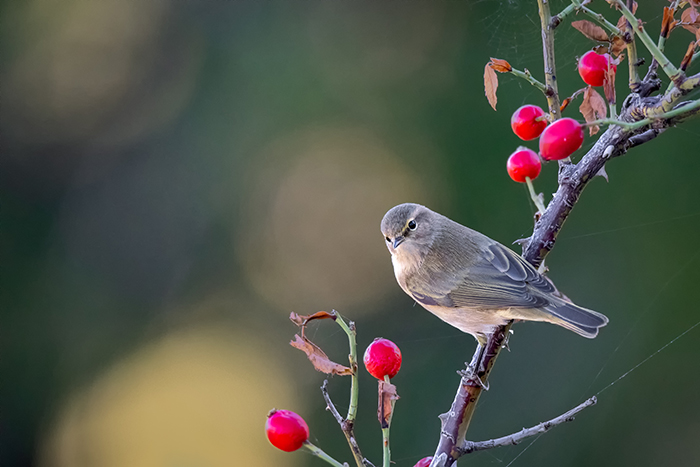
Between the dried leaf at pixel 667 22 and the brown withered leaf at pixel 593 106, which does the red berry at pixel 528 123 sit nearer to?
the brown withered leaf at pixel 593 106

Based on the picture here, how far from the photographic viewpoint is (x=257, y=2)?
12.9ft

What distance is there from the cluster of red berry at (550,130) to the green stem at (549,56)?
0.04 metres

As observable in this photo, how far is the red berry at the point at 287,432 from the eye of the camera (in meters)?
1.32

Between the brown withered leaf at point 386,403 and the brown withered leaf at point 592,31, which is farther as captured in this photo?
the brown withered leaf at point 592,31

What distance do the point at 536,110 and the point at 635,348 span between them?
2016mm

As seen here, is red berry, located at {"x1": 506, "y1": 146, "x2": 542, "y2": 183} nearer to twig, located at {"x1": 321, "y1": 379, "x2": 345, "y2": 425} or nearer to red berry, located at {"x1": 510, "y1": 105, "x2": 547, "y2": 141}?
red berry, located at {"x1": 510, "y1": 105, "x2": 547, "y2": 141}

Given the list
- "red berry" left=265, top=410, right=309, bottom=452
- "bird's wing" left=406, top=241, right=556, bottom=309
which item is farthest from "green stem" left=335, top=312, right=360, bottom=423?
"bird's wing" left=406, top=241, right=556, bottom=309

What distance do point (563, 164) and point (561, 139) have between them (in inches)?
14.2

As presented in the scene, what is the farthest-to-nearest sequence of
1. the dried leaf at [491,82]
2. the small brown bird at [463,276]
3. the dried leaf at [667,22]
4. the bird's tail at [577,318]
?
the small brown bird at [463,276]
the bird's tail at [577,318]
the dried leaf at [491,82]
the dried leaf at [667,22]

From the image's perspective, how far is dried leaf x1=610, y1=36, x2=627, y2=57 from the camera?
4.34 ft

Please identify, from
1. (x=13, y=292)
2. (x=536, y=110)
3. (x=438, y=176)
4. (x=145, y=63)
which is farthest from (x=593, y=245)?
(x=13, y=292)

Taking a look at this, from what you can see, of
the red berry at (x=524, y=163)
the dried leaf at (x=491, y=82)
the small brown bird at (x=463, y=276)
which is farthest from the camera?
the small brown bird at (x=463, y=276)

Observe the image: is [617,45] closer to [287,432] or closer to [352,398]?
[352,398]

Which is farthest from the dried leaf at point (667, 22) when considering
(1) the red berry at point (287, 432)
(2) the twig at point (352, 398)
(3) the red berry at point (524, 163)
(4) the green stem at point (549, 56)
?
(1) the red berry at point (287, 432)
